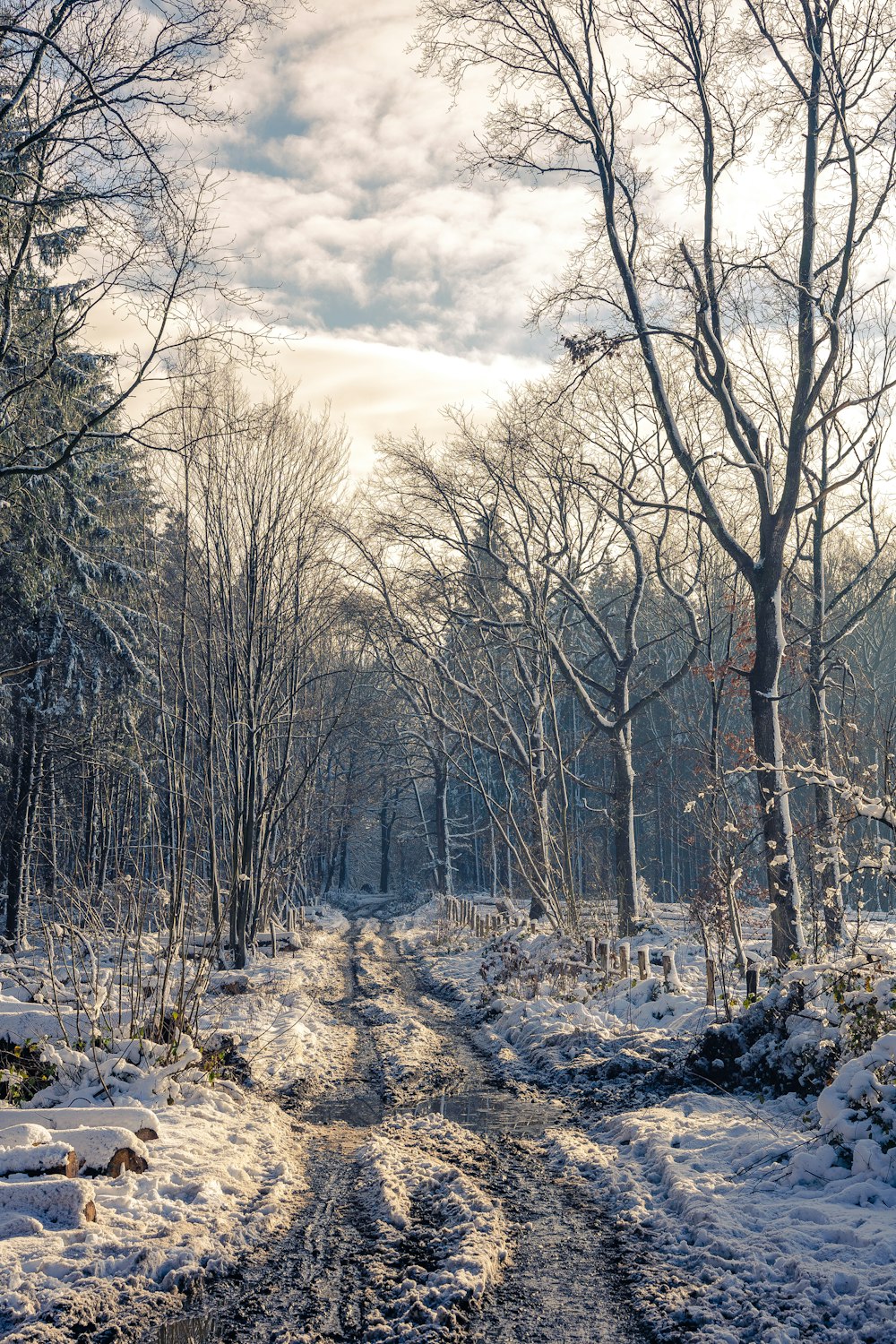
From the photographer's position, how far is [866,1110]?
533 centimetres

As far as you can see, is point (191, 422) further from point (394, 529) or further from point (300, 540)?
point (394, 529)

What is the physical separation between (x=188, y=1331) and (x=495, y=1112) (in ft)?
13.8

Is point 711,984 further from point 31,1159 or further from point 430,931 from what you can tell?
point 430,931

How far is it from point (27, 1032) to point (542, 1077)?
4839 mm

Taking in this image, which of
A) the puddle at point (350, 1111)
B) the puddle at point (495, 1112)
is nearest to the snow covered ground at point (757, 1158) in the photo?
the puddle at point (495, 1112)

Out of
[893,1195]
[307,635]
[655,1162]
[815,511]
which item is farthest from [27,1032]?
[815,511]

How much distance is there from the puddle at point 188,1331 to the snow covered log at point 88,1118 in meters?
1.75

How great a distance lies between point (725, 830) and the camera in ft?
34.9

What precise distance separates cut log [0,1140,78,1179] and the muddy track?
124 cm

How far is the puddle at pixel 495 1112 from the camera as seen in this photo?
735 cm

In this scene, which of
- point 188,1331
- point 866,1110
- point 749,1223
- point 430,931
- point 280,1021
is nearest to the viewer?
point 188,1331

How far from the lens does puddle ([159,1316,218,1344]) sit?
3.95 meters

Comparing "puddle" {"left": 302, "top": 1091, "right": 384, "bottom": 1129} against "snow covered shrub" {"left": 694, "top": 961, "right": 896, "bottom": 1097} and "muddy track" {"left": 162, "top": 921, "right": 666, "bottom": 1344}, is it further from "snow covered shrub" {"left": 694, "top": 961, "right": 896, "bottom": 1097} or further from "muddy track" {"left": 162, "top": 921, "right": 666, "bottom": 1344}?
"snow covered shrub" {"left": 694, "top": 961, "right": 896, "bottom": 1097}

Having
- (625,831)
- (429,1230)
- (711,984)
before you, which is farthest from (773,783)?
(625,831)
